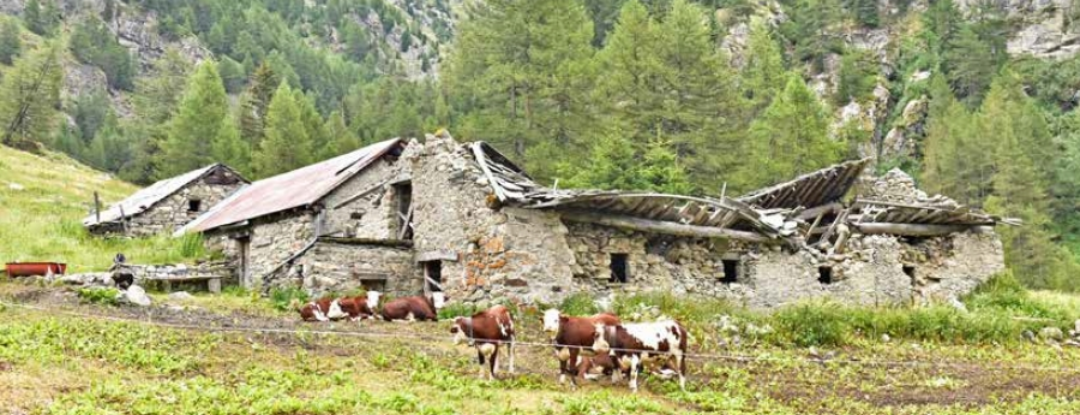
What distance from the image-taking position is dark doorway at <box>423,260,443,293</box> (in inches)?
752

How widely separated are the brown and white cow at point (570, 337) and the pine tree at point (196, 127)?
44.3 meters

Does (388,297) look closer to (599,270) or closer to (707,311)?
(599,270)

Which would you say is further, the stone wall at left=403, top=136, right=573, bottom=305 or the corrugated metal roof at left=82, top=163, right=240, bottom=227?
the corrugated metal roof at left=82, top=163, right=240, bottom=227

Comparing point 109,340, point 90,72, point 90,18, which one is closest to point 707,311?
point 109,340

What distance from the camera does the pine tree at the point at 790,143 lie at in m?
36.5

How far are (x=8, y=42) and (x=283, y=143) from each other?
76.8 meters

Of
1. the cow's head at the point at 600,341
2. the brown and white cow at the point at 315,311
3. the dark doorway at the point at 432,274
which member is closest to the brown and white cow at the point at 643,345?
the cow's head at the point at 600,341

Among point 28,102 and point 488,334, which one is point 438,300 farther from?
point 28,102

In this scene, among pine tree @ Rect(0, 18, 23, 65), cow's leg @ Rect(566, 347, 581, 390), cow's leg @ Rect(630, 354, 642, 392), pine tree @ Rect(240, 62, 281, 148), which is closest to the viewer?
cow's leg @ Rect(630, 354, 642, 392)

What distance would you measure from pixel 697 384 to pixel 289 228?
15701 millimetres

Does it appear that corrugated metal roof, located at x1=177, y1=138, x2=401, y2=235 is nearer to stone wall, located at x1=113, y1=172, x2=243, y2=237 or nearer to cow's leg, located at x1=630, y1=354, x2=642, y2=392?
stone wall, located at x1=113, y1=172, x2=243, y2=237

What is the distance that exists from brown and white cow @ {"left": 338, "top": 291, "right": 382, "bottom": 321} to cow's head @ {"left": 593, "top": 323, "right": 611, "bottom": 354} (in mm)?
6528

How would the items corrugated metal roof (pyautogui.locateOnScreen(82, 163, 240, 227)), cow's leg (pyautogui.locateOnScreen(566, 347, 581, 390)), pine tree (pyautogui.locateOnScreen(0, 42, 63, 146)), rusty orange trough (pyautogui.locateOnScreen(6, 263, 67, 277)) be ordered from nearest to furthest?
1. cow's leg (pyautogui.locateOnScreen(566, 347, 581, 390))
2. rusty orange trough (pyautogui.locateOnScreen(6, 263, 67, 277))
3. corrugated metal roof (pyautogui.locateOnScreen(82, 163, 240, 227))
4. pine tree (pyautogui.locateOnScreen(0, 42, 63, 146))

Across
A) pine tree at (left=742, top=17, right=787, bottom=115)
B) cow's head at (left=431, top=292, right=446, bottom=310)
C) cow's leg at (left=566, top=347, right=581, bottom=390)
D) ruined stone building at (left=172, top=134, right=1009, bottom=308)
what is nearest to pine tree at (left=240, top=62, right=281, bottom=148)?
pine tree at (left=742, top=17, right=787, bottom=115)
